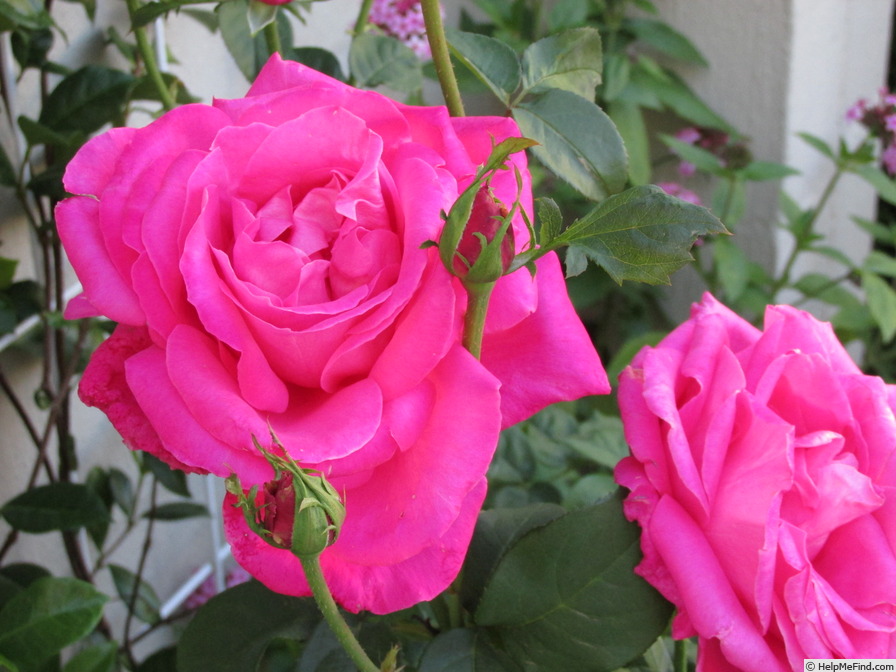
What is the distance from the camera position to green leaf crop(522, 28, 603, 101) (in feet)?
1.34

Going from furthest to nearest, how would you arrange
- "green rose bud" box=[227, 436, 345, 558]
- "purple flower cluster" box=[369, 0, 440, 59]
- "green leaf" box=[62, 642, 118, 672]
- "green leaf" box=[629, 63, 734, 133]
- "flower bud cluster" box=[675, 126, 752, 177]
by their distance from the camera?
1. "green leaf" box=[629, 63, 734, 133]
2. "flower bud cluster" box=[675, 126, 752, 177]
3. "purple flower cluster" box=[369, 0, 440, 59]
4. "green leaf" box=[62, 642, 118, 672]
5. "green rose bud" box=[227, 436, 345, 558]

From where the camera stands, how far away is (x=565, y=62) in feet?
1.36

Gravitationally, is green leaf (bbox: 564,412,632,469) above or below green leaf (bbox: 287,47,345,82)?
below

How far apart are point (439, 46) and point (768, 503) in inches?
8.3

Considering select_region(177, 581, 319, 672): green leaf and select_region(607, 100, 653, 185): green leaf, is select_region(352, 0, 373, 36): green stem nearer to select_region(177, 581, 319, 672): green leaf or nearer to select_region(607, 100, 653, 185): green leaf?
Result: select_region(177, 581, 319, 672): green leaf

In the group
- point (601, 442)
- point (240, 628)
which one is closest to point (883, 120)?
point (601, 442)

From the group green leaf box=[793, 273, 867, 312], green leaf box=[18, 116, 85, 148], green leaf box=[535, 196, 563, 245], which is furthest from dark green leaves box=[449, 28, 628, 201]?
green leaf box=[793, 273, 867, 312]

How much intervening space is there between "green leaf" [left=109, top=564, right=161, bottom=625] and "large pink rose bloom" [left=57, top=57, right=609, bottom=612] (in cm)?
57

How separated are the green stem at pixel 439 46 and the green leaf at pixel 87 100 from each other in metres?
0.35

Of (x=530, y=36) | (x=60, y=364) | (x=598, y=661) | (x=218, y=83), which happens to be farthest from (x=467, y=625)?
(x=530, y=36)

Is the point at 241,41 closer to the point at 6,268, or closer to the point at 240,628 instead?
the point at 6,268

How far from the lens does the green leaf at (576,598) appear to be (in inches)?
13.9

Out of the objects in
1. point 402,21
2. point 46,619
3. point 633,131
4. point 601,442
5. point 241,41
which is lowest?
point 633,131

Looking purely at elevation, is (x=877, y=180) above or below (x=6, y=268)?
below
